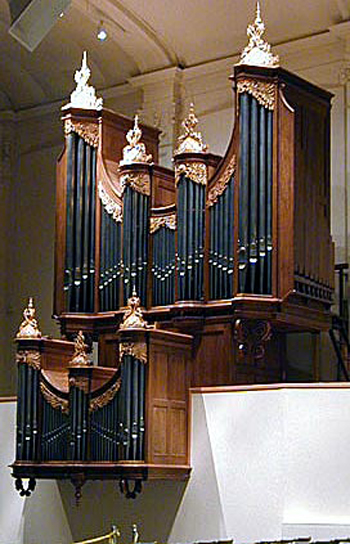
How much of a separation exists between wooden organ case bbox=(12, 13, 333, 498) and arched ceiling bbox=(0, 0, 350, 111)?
77.6 inches

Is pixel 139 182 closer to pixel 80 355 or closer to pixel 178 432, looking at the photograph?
pixel 80 355

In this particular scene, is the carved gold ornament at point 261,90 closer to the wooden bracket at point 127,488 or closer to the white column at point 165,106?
the white column at point 165,106

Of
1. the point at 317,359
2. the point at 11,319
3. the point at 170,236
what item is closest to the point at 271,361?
the point at 317,359

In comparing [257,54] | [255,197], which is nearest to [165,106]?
[257,54]

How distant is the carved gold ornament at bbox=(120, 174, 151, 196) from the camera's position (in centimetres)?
1072

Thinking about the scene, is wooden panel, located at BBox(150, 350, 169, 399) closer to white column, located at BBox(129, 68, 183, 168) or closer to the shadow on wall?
the shadow on wall

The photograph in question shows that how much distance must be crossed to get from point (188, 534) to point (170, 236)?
2.62 meters

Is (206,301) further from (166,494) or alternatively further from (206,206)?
(166,494)

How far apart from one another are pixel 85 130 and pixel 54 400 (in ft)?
9.19

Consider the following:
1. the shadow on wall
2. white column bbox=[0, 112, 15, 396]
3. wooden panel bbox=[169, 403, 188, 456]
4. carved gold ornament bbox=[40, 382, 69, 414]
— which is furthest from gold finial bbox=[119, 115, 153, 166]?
white column bbox=[0, 112, 15, 396]

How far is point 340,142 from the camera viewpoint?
1212cm

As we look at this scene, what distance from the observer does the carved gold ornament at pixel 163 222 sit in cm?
1052

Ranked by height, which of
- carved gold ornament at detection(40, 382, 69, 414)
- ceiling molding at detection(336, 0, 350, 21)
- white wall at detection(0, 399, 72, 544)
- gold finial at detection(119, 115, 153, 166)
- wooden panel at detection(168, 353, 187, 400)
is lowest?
white wall at detection(0, 399, 72, 544)

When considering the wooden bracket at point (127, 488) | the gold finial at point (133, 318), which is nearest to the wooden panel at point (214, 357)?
the gold finial at point (133, 318)
